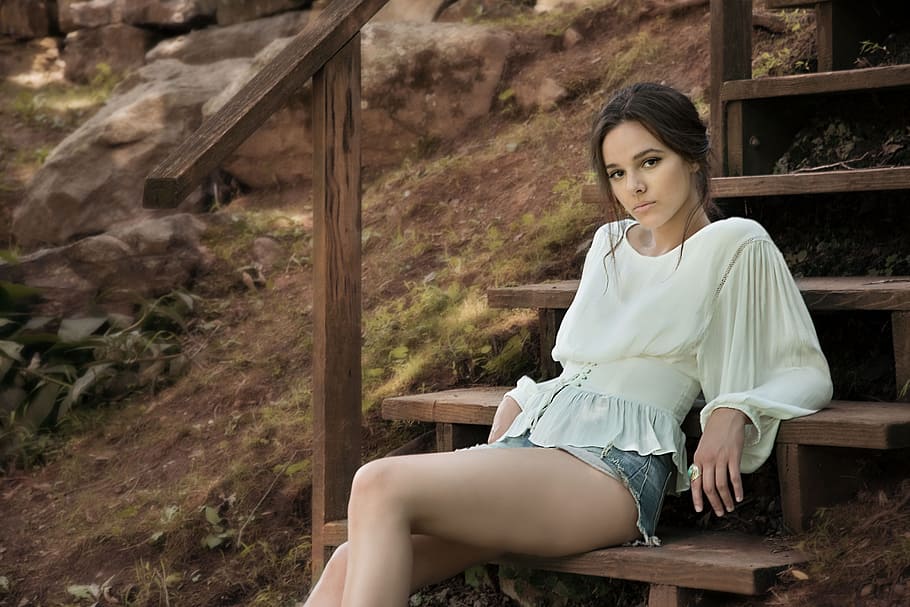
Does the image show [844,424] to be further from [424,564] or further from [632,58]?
[632,58]

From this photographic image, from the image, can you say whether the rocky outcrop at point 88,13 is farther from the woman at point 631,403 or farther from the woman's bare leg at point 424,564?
the woman's bare leg at point 424,564

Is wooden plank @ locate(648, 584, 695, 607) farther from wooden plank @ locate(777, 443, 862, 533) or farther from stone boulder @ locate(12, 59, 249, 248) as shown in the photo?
stone boulder @ locate(12, 59, 249, 248)

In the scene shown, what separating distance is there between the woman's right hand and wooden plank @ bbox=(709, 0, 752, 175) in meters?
1.13

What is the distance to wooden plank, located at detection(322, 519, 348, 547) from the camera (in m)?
3.21

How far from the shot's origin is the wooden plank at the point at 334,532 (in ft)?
10.5

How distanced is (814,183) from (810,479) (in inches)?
35.3

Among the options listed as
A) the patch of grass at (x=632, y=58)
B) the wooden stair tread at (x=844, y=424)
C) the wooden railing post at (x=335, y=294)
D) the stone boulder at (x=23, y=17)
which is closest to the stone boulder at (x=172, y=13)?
the stone boulder at (x=23, y=17)

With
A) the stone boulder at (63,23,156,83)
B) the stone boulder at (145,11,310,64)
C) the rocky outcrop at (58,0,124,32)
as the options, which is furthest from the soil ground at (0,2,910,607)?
the rocky outcrop at (58,0,124,32)

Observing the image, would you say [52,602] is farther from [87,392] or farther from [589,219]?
[589,219]

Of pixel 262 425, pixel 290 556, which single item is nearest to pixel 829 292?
pixel 290 556

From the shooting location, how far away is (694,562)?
2.56m

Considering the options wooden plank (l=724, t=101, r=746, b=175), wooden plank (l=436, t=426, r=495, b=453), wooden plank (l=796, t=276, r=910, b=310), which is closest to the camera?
wooden plank (l=796, t=276, r=910, b=310)

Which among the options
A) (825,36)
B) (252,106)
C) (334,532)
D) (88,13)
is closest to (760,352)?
(334,532)

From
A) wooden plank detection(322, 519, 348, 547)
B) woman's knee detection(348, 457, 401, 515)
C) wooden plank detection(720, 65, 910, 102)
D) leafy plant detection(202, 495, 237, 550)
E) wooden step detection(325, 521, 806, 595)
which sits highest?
wooden plank detection(720, 65, 910, 102)
